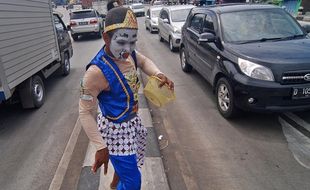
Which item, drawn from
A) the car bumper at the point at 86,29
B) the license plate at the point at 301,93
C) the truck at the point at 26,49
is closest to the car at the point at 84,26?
the car bumper at the point at 86,29

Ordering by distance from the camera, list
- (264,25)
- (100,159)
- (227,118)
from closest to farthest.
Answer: (100,159) → (227,118) → (264,25)

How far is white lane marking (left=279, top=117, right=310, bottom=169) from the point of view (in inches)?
152

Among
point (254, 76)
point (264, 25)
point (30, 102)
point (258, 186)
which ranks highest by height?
point (264, 25)

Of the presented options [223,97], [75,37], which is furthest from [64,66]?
[75,37]

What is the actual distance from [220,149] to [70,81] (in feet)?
17.7

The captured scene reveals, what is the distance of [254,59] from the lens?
4.51 meters

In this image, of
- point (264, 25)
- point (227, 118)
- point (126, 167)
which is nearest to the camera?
point (126, 167)

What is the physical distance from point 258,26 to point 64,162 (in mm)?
3981

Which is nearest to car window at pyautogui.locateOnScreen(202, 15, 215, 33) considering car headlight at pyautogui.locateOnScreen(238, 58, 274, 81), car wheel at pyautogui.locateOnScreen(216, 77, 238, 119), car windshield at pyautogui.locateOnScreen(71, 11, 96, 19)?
car wheel at pyautogui.locateOnScreen(216, 77, 238, 119)

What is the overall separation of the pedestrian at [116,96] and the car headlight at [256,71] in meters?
2.32

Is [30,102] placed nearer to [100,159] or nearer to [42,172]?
[42,172]

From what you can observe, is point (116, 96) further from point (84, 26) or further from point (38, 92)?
point (84, 26)

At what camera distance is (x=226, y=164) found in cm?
381

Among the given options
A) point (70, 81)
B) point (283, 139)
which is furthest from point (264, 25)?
point (70, 81)
